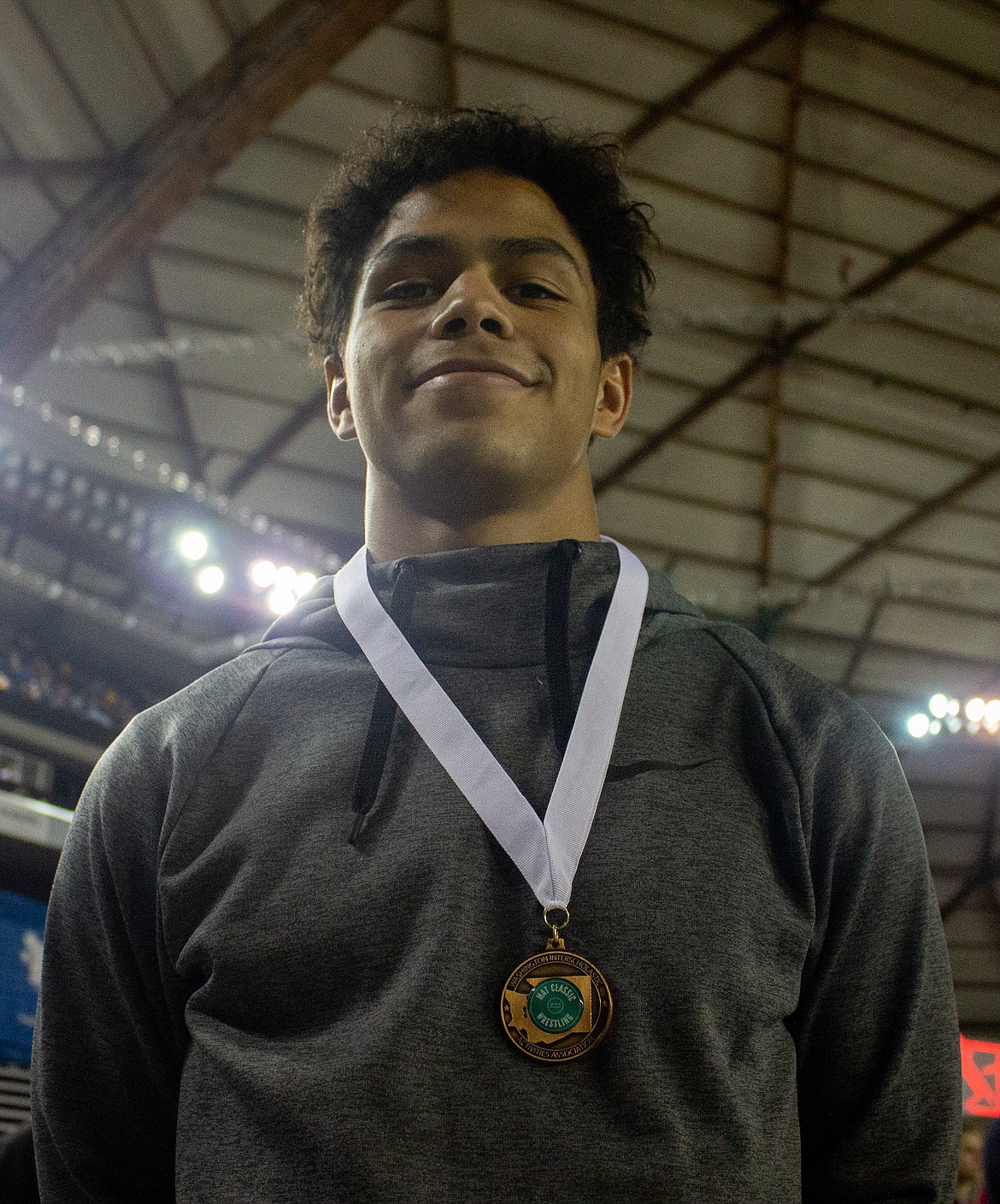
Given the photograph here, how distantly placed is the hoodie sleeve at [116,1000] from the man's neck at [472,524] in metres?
0.28

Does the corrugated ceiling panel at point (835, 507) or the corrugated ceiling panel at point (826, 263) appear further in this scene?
the corrugated ceiling panel at point (835, 507)

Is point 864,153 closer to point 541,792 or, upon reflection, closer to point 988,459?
point 988,459

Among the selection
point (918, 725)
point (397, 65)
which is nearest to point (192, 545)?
point (397, 65)

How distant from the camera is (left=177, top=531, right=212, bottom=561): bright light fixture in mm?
8234

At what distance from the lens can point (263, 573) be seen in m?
8.55

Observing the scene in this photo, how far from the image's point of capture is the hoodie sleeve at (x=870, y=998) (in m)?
0.96

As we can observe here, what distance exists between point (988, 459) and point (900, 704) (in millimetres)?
2477

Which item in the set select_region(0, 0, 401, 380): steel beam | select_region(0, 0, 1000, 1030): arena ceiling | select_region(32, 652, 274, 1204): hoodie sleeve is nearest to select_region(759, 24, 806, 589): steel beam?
select_region(0, 0, 1000, 1030): arena ceiling

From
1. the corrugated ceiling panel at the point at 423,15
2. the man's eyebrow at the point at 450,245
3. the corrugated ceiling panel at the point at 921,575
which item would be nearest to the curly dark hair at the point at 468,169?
the man's eyebrow at the point at 450,245

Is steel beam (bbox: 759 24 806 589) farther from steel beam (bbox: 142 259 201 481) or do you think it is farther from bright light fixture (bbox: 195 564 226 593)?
bright light fixture (bbox: 195 564 226 593)

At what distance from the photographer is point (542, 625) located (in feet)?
3.84

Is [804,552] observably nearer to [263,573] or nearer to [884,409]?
[884,409]

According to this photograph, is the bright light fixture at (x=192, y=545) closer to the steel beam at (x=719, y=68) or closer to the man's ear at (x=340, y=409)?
the steel beam at (x=719, y=68)

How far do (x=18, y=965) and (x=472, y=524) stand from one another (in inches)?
117
